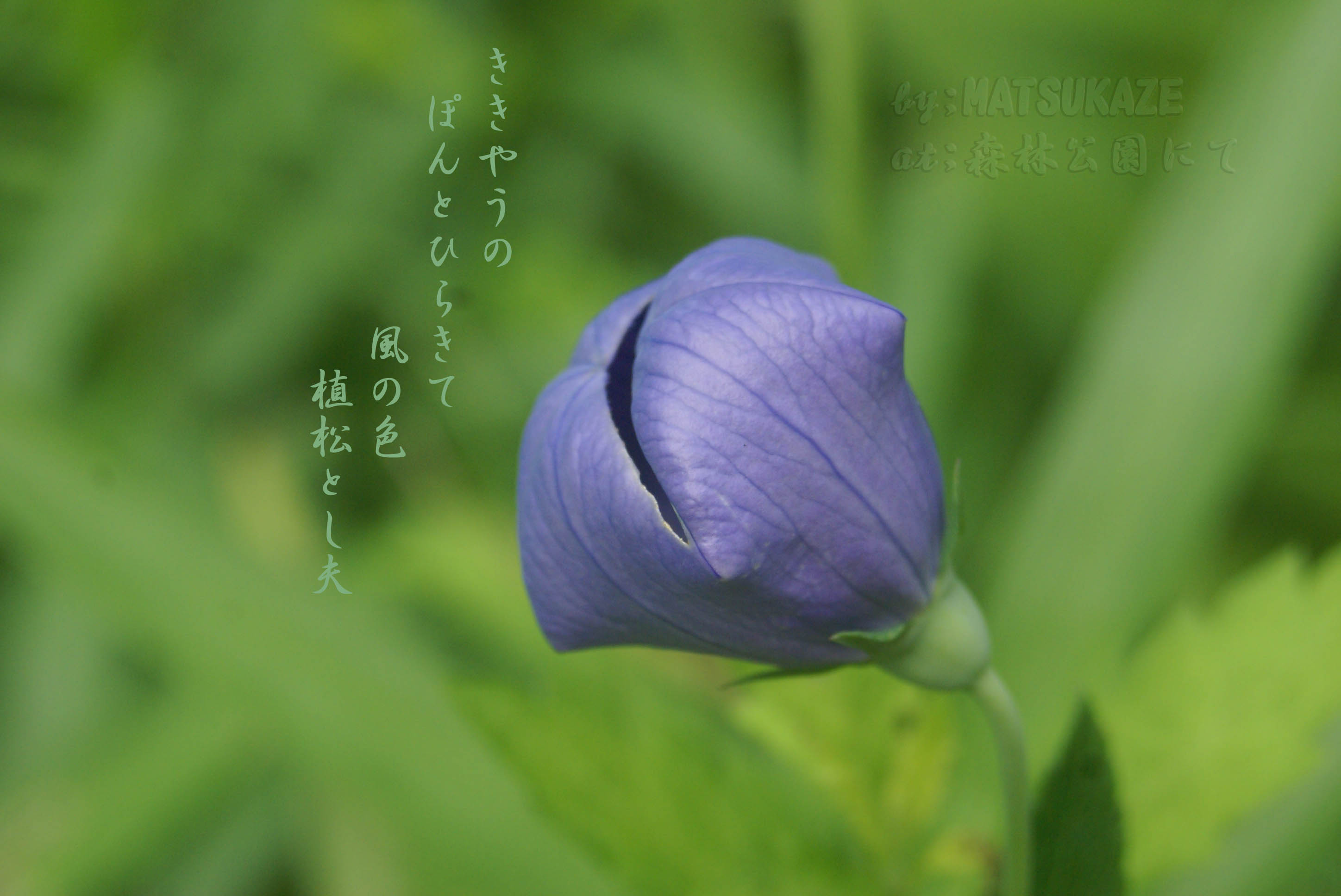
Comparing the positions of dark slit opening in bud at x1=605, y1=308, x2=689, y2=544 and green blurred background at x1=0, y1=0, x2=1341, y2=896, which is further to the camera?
green blurred background at x1=0, y1=0, x2=1341, y2=896

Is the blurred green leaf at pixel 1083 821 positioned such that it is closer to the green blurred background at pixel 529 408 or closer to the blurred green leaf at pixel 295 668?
the green blurred background at pixel 529 408

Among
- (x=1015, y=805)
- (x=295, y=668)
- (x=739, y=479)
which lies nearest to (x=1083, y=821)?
(x=1015, y=805)

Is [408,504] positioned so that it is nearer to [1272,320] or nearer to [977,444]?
[977,444]

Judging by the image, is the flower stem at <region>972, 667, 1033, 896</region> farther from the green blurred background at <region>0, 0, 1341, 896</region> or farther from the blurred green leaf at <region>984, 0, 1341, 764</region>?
the blurred green leaf at <region>984, 0, 1341, 764</region>

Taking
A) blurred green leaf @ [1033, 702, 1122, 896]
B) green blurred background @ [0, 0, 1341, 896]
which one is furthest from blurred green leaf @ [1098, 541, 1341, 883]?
blurred green leaf @ [1033, 702, 1122, 896]

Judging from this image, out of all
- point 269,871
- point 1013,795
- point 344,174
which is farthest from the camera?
point 344,174

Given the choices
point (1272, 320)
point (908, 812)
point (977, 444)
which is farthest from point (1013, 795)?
point (977, 444)
